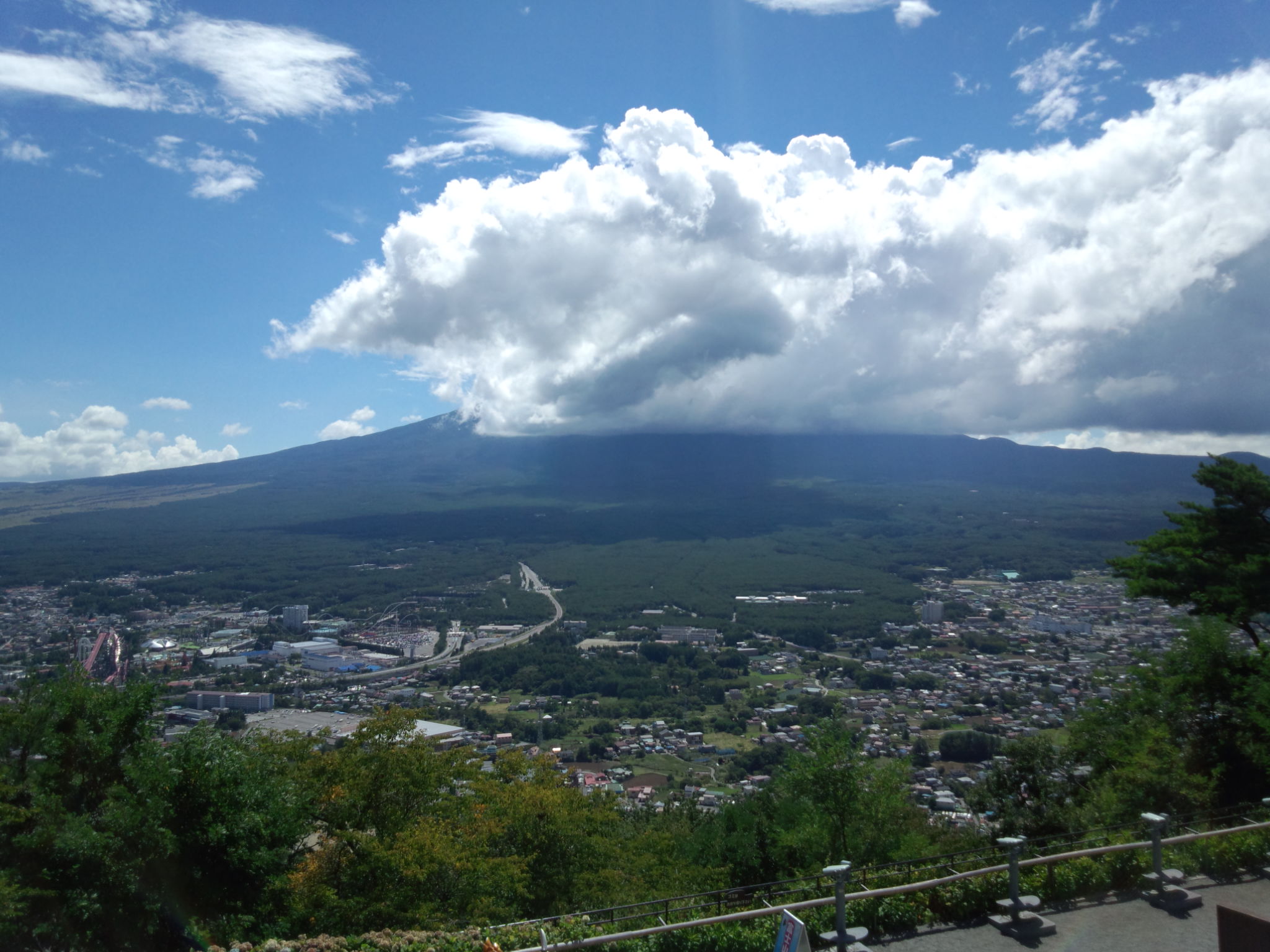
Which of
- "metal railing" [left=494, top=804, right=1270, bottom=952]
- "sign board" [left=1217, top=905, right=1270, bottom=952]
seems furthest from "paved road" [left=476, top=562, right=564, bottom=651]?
"sign board" [left=1217, top=905, right=1270, bottom=952]

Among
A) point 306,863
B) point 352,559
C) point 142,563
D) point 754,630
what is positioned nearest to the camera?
point 306,863

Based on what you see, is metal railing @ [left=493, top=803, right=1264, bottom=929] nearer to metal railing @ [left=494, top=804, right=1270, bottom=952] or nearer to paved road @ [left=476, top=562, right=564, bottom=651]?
metal railing @ [left=494, top=804, right=1270, bottom=952]

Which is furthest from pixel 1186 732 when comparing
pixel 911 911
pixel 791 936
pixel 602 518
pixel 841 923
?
pixel 602 518

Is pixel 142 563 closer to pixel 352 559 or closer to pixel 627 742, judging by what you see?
pixel 352 559

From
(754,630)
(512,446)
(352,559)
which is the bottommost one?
(754,630)

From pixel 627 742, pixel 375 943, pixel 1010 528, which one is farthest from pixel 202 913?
pixel 1010 528

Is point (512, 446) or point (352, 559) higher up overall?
point (512, 446)
